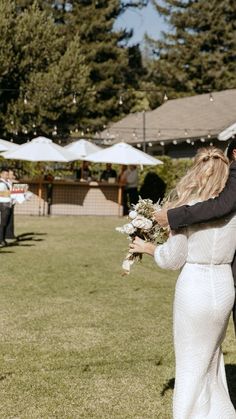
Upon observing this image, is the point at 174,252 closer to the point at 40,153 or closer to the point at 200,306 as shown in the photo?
the point at 200,306

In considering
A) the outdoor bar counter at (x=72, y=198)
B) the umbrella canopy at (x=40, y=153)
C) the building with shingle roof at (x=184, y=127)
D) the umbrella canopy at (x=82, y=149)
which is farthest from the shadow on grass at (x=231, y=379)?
the building with shingle roof at (x=184, y=127)

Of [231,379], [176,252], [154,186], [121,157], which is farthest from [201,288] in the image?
[154,186]

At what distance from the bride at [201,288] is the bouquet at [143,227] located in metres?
0.40

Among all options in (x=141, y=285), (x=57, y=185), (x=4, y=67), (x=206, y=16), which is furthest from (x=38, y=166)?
(x=206, y=16)

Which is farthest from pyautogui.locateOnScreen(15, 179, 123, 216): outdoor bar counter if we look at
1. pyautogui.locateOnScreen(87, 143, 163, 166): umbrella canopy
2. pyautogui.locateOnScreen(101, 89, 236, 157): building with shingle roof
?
pyautogui.locateOnScreen(101, 89, 236, 157): building with shingle roof

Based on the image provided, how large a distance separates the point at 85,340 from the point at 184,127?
2561 centimetres

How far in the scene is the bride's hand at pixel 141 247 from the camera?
14.4 feet

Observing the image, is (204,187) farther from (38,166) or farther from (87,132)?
(87,132)

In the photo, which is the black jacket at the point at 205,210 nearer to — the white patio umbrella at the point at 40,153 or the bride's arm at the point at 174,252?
the bride's arm at the point at 174,252

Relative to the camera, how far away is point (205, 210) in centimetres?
396

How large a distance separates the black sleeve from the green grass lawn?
1.81 metres

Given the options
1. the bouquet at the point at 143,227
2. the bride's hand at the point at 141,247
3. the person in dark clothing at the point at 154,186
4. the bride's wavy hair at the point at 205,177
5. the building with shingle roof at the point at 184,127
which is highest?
the building with shingle roof at the point at 184,127

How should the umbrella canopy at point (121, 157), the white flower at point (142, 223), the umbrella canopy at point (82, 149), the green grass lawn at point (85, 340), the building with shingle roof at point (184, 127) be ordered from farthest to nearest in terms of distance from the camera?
the building with shingle roof at point (184, 127) < the umbrella canopy at point (82, 149) < the umbrella canopy at point (121, 157) < the green grass lawn at point (85, 340) < the white flower at point (142, 223)

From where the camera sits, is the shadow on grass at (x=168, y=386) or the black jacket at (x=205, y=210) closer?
the black jacket at (x=205, y=210)
